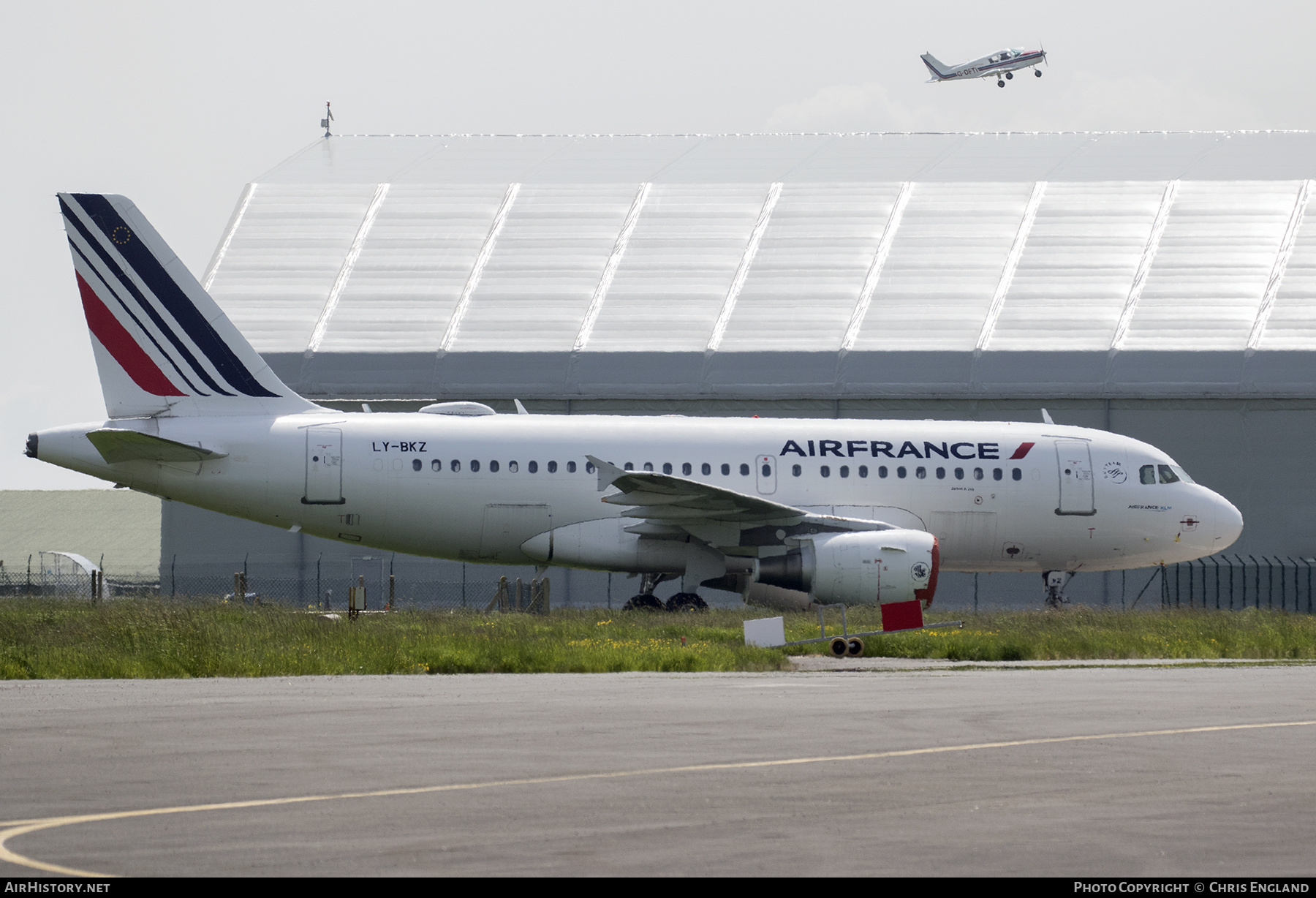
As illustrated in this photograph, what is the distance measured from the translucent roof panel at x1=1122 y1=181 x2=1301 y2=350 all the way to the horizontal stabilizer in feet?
78.8

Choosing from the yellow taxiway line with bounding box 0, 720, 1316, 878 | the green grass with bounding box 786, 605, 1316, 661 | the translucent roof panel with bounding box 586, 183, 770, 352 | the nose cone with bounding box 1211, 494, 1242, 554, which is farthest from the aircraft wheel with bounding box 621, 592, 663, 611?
the yellow taxiway line with bounding box 0, 720, 1316, 878

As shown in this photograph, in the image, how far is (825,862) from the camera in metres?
6.36

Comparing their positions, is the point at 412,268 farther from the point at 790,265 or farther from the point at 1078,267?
the point at 1078,267

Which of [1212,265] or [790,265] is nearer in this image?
Result: [1212,265]

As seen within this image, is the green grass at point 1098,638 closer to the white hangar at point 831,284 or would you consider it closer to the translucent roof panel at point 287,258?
the white hangar at point 831,284

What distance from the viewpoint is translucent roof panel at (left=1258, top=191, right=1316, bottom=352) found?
136 ft

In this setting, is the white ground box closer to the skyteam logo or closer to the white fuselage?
the white fuselage

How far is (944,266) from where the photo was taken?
149 ft

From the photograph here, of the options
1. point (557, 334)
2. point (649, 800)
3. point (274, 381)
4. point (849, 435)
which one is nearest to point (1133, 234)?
point (557, 334)

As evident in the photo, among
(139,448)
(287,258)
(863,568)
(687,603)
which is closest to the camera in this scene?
(863,568)

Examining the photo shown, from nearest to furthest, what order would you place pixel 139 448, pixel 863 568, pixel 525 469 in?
pixel 863 568, pixel 139 448, pixel 525 469

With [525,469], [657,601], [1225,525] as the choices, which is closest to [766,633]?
[525,469]

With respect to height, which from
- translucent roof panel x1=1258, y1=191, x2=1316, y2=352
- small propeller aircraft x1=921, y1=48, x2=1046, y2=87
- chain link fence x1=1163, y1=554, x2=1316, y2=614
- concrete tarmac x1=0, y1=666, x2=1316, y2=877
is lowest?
concrete tarmac x1=0, y1=666, x2=1316, y2=877

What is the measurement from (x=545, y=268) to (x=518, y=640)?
2643cm
